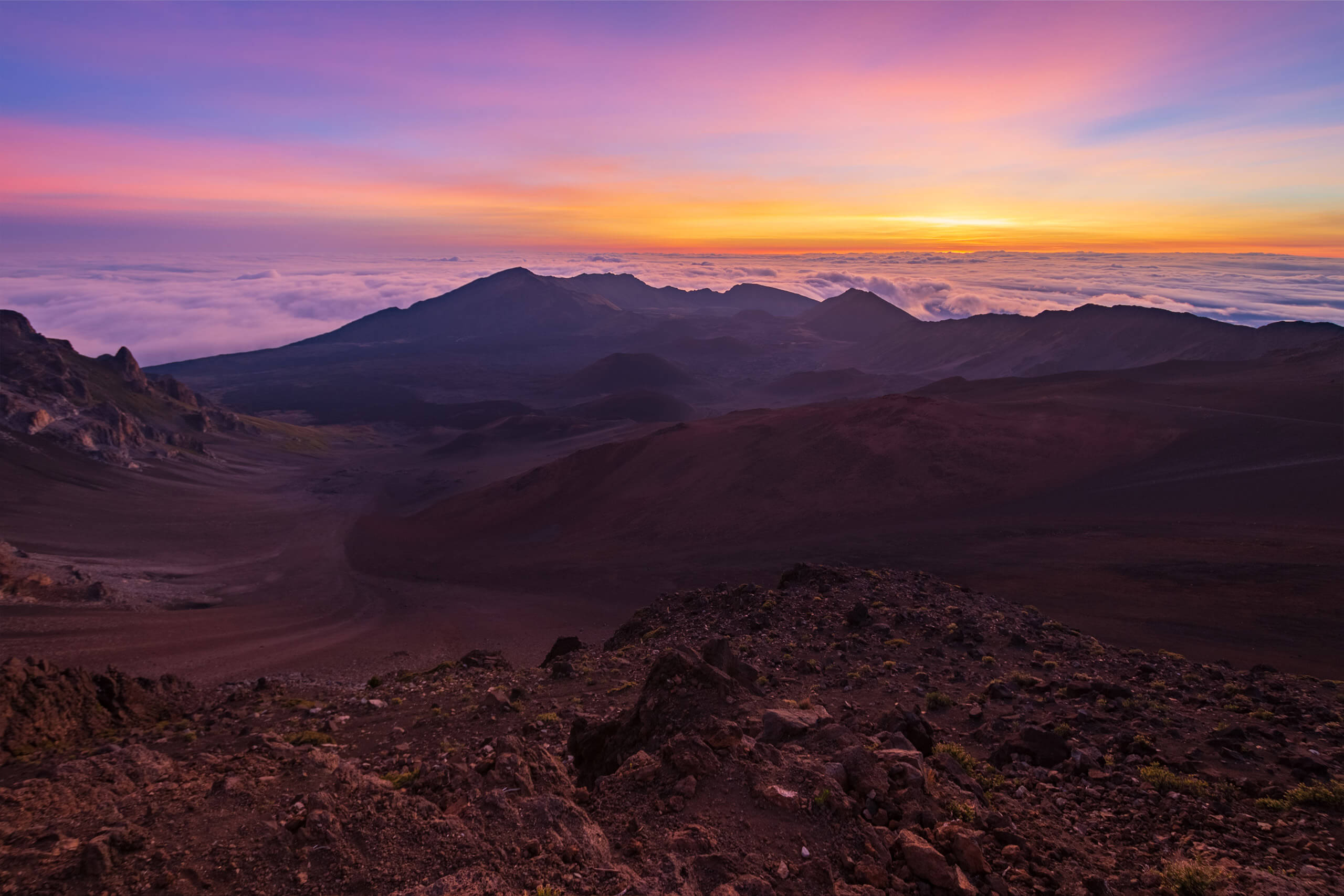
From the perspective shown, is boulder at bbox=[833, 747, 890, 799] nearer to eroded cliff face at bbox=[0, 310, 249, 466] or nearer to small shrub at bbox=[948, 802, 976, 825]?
small shrub at bbox=[948, 802, 976, 825]

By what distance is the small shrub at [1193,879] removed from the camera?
5953 mm

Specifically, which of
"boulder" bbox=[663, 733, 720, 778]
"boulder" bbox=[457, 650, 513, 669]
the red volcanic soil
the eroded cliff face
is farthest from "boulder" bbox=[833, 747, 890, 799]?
the eroded cliff face

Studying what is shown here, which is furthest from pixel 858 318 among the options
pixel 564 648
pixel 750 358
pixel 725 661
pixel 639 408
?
pixel 725 661

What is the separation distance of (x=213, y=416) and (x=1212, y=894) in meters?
99.0

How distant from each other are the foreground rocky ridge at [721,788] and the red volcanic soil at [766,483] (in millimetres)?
24991

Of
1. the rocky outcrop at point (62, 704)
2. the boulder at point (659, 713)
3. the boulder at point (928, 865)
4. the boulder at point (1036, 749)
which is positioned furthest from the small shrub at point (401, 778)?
the boulder at point (1036, 749)

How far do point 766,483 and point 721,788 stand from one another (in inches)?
1520

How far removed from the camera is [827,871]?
18.6ft

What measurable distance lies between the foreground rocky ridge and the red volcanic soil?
24991 millimetres

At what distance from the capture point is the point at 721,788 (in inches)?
264

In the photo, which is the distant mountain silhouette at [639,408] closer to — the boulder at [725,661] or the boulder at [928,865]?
the boulder at [725,661]

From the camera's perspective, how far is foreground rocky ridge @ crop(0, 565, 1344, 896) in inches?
220

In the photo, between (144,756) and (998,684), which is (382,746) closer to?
(144,756)

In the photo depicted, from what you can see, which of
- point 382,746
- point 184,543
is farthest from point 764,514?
point 184,543
